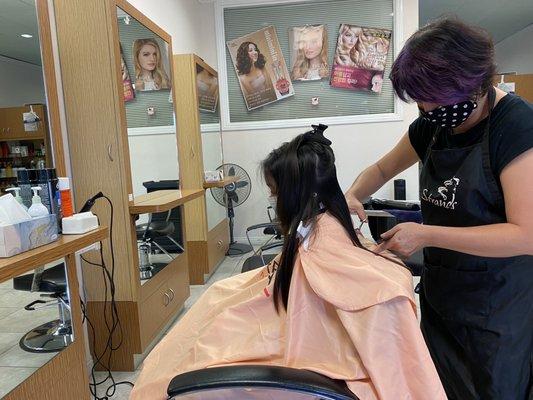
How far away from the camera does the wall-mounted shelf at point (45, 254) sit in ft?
3.36

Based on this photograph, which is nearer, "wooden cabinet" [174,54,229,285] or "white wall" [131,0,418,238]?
"wooden cabinet" [174,54,229,285]

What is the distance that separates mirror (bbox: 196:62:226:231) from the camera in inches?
135

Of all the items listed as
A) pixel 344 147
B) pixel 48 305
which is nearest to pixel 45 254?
pixel 48 305

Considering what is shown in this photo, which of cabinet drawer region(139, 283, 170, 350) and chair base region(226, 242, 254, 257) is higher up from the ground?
cabinet drawer region(139, 283, 170, 350)

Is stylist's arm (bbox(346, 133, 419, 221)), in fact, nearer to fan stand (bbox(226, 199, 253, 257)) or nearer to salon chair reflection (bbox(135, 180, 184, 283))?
salon chair reflection (bbox(135, 180, 184, 283))

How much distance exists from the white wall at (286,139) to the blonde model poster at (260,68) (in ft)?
1.02

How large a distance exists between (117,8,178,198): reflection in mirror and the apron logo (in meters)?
1.57

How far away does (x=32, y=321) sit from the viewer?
4.63 feet

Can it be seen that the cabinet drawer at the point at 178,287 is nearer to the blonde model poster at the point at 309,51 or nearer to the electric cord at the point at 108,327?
the electric cord at the point at 108,327

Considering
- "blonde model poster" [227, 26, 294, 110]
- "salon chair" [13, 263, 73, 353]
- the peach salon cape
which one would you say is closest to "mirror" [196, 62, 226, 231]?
"blonde model poster" [227, 26, 294, 110]

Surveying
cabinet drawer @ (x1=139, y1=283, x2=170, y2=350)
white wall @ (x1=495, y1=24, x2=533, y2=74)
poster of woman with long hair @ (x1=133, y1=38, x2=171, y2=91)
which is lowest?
cabinet drawer @ (x1=139, y1=283, x2=170, y2=350)

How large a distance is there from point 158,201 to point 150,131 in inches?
22.7

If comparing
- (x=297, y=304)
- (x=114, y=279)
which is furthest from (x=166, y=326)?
(x=297, y=304)

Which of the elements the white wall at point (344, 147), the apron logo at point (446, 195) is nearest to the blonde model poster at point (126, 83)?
the apron logo at point (446, 195)
